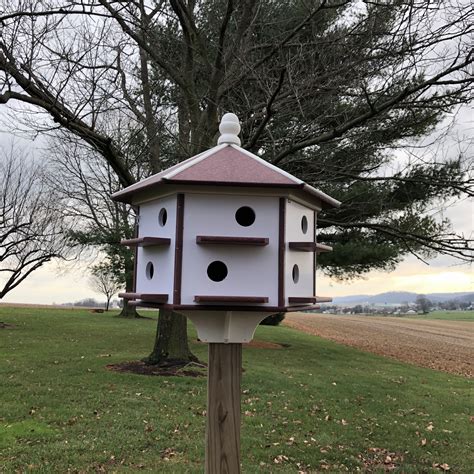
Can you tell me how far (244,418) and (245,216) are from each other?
377 cm

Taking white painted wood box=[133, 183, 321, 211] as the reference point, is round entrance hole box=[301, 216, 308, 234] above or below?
below

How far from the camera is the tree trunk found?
8680 millimetres

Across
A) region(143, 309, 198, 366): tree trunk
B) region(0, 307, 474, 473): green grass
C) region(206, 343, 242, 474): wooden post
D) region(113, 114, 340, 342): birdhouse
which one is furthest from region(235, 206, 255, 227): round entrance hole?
region(143, 309, 198, 366): tree trunk

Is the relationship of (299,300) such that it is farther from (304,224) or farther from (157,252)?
(157,252)

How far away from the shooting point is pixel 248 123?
7750 mm

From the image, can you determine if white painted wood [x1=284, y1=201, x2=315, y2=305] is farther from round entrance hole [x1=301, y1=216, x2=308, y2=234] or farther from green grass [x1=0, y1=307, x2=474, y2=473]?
green grass [x1=0, y1=307, x2=474, y2=473]

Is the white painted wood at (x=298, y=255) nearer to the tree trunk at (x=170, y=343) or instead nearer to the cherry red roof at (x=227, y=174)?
the cherry red roof at (x=227, y=174)

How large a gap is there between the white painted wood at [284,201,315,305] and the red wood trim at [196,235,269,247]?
7.0 inches

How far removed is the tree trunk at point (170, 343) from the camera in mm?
8680

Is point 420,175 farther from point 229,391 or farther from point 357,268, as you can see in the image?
point 229,391

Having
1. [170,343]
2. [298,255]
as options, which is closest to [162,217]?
[298,255]

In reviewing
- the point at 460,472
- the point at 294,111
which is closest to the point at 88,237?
the point at 294,111

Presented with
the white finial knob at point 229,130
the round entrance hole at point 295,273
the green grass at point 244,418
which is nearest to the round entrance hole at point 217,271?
the round entrance hole at point 295,273

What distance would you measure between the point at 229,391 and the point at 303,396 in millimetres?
4650
